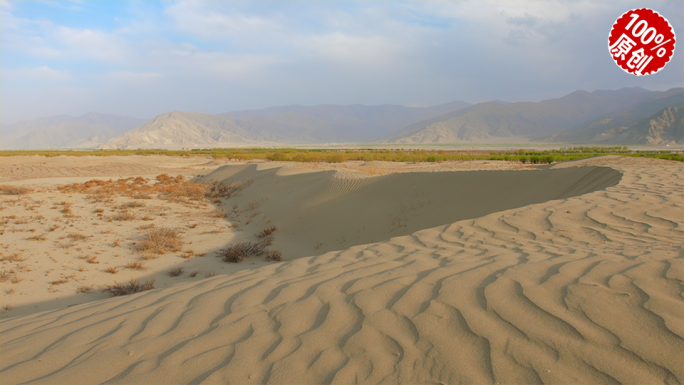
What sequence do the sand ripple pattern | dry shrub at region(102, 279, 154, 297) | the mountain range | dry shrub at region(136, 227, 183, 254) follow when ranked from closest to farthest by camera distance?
dry shrub at region(102, 279, 154, 297) → dry shrub at region(136, 227, 183, 254) → the sand ripple pattern → the mountain range

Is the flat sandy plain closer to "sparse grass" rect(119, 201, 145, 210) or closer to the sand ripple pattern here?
the sand ripple pattern

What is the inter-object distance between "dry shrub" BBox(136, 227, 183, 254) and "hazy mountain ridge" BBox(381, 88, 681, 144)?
378 feet

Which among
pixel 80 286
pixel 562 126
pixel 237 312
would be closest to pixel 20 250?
pixel 80 286

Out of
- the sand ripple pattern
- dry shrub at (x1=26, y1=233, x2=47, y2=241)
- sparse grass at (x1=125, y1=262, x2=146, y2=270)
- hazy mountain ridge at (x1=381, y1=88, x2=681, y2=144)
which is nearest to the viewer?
sparse grass at (x1=125, y1=262, x2=146, y2=270)

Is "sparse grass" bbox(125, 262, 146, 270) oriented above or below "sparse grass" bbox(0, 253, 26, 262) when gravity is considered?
below

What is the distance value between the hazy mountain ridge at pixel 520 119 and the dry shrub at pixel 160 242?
115104 mm

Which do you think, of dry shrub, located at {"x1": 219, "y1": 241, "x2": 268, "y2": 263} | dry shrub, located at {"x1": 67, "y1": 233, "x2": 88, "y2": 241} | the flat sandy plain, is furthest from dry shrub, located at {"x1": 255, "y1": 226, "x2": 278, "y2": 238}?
dry shrub, located at {"x1": 67, "y1": 233, "x2": 88, "y2": 241}

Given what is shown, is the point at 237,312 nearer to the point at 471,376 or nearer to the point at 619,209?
the point at 471,376

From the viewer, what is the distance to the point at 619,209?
5.08 meters

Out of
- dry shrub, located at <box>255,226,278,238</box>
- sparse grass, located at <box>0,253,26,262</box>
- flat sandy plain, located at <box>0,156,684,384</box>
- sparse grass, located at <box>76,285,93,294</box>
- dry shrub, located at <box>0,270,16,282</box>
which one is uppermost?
flat sandy plain, located at <box>0,156,684,384</box>

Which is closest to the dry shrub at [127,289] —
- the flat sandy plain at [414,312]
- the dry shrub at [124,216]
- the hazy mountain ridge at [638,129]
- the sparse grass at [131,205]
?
the flat sandy plain at [414,312]

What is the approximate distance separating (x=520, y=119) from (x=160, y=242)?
5811 inches

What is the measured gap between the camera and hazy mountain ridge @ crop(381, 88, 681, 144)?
12306 centimetres

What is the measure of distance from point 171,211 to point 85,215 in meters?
2.30
